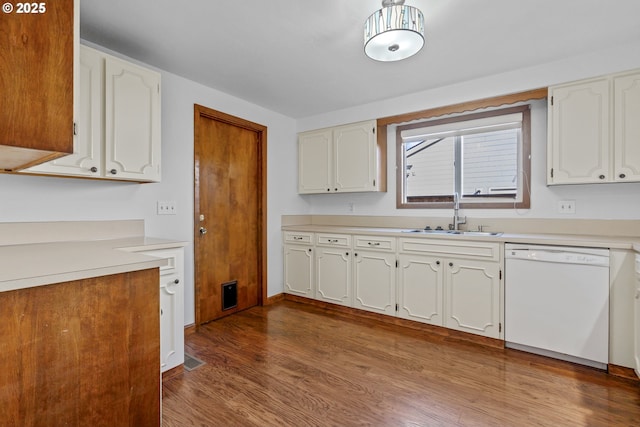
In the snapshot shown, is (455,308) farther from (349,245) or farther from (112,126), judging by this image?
(112,126)

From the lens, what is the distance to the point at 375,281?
302cm

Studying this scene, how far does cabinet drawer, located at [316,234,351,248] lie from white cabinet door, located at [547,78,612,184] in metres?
1.80

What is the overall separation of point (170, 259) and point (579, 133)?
3.07 metres

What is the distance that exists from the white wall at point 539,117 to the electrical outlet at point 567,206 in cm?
3

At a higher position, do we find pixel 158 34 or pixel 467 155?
pixel 158 34

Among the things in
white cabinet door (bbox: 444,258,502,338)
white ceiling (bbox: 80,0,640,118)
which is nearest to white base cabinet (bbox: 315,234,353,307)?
white cabinet door (bbox: 444,258,502,338)

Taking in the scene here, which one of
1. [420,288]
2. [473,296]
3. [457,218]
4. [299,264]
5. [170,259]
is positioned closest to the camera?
[170,259]

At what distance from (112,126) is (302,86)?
166cm

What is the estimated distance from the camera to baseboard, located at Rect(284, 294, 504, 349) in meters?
2.47

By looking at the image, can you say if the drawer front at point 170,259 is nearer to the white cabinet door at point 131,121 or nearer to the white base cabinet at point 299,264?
the white cabinet door at point 131,121

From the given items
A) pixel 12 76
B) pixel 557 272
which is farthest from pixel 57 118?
pixel 557 272

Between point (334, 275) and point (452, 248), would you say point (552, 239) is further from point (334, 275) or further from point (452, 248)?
point (334, 275)

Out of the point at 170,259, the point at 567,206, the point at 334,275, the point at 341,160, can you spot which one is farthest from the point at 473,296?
the point at 170,259

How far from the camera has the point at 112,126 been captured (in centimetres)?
195
